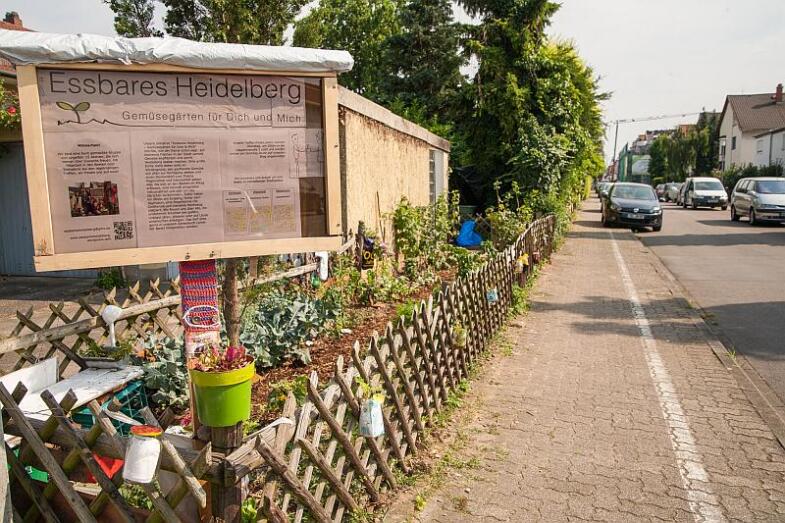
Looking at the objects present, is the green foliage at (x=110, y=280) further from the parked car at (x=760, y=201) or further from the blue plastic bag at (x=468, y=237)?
the parked car at (x=760, y=201)

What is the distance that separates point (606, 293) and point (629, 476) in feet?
20.9

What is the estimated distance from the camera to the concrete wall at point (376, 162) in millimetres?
7941

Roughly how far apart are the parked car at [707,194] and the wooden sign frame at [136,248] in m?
34.0

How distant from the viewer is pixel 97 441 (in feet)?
8.19

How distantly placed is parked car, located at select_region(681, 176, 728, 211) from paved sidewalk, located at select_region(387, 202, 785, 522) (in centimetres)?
2790

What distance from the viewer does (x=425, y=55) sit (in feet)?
97.2

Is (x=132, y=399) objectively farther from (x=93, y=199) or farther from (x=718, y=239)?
(x=718, y=239)

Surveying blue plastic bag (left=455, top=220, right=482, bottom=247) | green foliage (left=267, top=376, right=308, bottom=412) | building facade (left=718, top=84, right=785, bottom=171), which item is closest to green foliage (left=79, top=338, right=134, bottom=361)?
green foliage (left=267, top=376, right=308, bottom=412)

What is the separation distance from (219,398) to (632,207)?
2004 centimetres

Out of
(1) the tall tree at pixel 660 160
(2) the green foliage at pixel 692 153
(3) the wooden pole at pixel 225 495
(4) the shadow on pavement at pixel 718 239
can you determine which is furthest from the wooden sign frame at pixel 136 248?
Result: (1) the tall tree at pixel 660 160

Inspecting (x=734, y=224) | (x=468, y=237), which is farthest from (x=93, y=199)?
(x=734, y=224)

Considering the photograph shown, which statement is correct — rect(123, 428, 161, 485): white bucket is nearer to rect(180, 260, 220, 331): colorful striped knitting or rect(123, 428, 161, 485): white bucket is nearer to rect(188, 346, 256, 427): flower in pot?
rect(188, 346, 256, 427): flower in pot

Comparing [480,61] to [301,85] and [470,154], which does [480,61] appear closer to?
[470,154]

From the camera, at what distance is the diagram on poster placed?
2494mm
